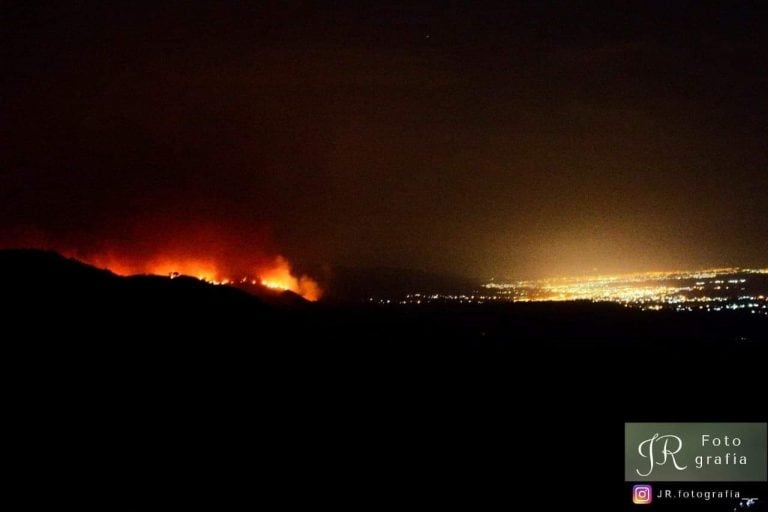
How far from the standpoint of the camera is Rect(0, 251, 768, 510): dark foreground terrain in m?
19.0

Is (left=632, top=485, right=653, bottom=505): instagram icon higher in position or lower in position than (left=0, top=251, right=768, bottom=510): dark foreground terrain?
lower

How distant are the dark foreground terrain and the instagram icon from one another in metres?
1.23

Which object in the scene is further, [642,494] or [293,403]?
[293,403]

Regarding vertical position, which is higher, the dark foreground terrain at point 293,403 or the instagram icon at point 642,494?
the dark foreground terrain at point 293,403

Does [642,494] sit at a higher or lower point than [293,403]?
lower

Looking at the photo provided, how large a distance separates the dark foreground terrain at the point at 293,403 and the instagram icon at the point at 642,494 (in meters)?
1.23

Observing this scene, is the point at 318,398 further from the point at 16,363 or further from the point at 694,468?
the point at 694,468

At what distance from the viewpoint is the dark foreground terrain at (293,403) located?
746 inches

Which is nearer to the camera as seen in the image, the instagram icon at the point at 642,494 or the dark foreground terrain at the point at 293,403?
the instagram icon at the point at 642,494

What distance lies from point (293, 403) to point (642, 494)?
45.3 ft

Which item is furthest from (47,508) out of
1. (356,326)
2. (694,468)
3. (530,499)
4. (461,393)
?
(356,326)

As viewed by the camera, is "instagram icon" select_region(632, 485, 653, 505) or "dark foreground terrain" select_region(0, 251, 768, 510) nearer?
"instagram icon" select_region(632, 485, 653, 505)

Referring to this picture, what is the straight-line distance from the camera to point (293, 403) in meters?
25.8

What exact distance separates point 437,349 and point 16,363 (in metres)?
19.9
